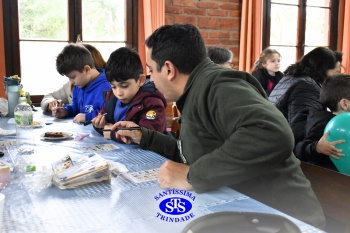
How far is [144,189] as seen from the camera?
1.06m

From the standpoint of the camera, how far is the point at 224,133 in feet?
3.55

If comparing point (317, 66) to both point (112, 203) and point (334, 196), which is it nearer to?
point (334, 196)

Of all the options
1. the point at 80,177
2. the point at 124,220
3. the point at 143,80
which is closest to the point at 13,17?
the point at 143,80

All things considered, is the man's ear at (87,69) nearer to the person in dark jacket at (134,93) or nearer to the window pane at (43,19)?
the person in dark jacket at (134,93)

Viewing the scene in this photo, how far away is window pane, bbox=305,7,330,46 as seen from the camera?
4902 millimetres

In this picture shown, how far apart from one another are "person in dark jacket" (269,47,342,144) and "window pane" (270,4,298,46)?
2062 millimetres

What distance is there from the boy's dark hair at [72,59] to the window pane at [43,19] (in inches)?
46.0

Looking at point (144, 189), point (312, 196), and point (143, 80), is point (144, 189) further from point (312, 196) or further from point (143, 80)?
point (143, 80)

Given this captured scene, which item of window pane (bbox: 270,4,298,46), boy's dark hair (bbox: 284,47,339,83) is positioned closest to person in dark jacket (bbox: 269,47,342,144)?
boy's dark hair (bbox: 284,47,339,83)

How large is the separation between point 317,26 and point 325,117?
130 inches

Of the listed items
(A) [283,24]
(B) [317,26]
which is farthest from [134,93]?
(B) [317,26]

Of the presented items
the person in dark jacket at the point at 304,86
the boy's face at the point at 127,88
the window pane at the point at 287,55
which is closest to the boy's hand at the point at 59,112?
the boy's face at the point at 127,88

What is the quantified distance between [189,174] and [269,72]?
325cm

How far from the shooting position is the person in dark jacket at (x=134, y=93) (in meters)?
1.86
